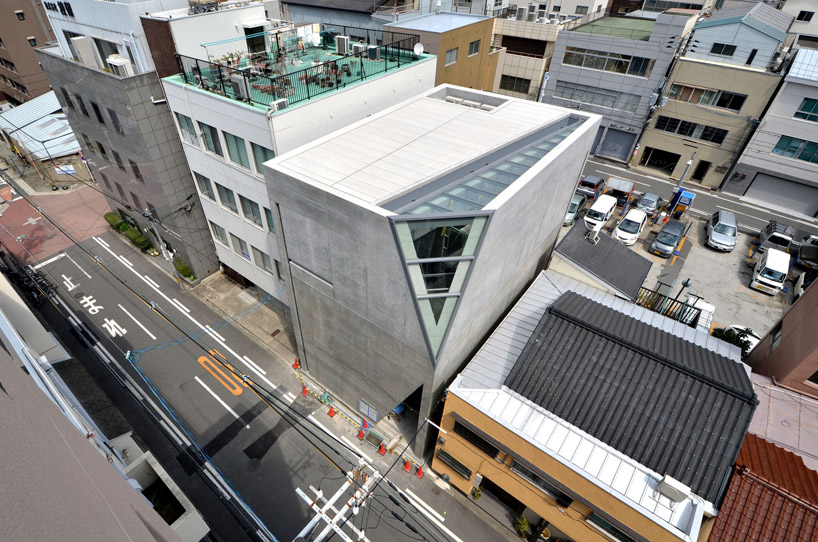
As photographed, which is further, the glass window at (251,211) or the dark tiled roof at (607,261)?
the glass window at (251,211)

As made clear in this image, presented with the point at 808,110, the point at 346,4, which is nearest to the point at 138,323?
the point at 346,4

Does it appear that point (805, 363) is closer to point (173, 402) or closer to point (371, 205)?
point (371, 205)

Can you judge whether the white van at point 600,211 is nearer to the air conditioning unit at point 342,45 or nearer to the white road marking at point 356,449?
the air conditioning unit at point 342,45

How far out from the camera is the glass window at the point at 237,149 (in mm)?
20422

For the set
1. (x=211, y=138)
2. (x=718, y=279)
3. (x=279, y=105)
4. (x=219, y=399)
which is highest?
(x=279, y=105)

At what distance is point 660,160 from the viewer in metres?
47.8

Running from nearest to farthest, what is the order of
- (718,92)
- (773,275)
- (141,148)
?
(141,148) → (773,275) → (718,92)

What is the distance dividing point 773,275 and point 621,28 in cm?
3511

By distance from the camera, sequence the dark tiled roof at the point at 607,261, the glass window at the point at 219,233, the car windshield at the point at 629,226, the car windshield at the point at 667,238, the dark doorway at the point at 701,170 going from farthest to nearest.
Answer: the dark doorway at the point at 701,170 → the car windshield at the point at 629,226 → the car windshield at the point at 667,238 → the glass window at the point at 219,233 → the dark tiled roof at the point at 607,261

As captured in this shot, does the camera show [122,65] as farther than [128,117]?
No

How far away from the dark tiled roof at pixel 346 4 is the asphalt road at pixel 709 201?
25791mm

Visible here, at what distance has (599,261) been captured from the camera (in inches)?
912

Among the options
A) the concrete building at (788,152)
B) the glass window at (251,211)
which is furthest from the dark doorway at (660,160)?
the glass window at (251,211)

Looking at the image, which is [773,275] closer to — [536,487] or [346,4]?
[536,487]
